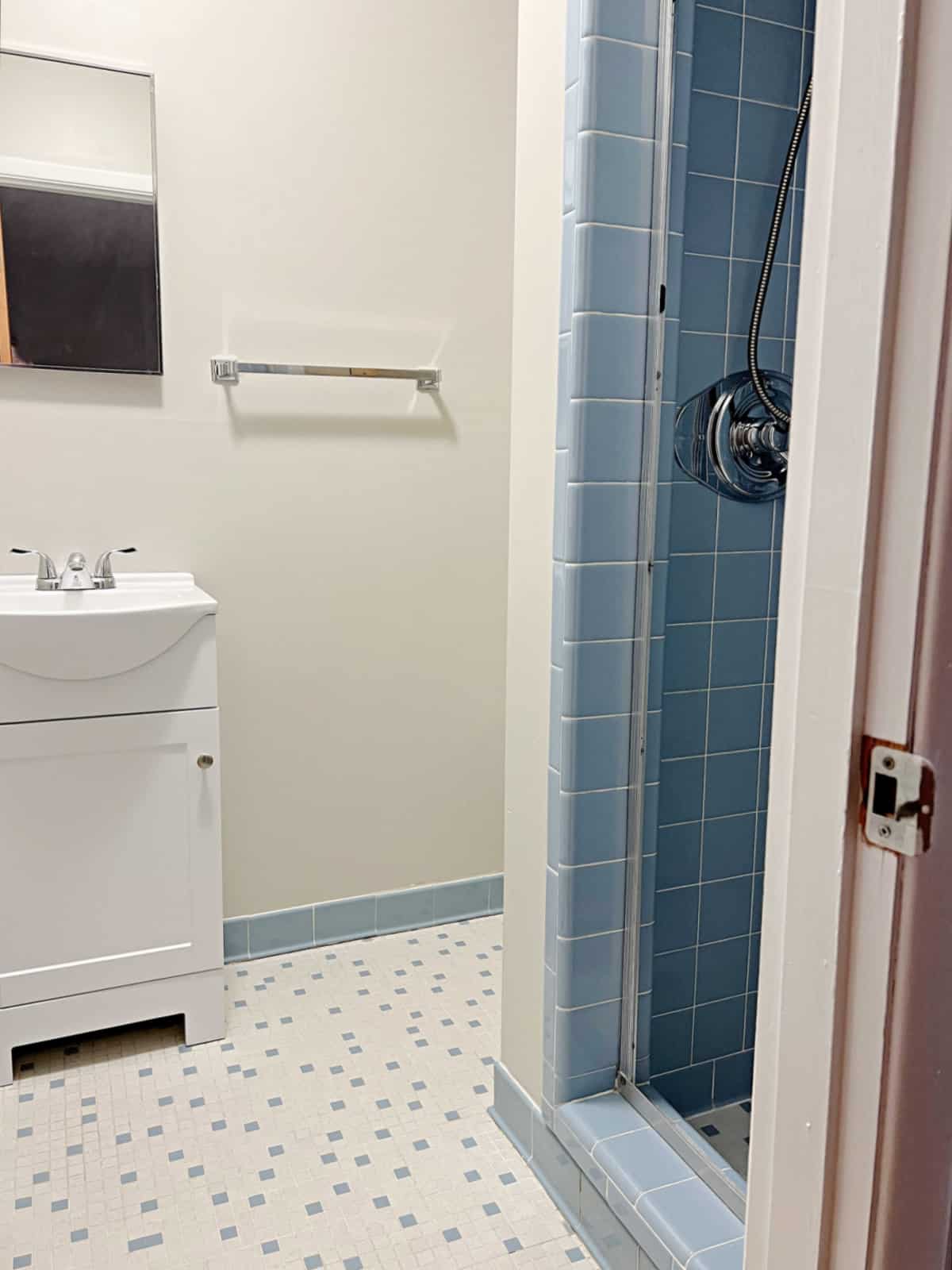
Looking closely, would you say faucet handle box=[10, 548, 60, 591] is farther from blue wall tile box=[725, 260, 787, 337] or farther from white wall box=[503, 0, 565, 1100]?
blue wall tile box=[725, 260, 787, 337]

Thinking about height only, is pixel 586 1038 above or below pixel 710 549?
below

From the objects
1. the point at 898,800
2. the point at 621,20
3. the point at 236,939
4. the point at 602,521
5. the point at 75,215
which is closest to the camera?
the point at 898,800

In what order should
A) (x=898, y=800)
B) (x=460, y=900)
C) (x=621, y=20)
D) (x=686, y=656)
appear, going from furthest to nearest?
(x=460, y=900) < (x=686, y=656) < (x=621, y=20) < (x=898, y=800)

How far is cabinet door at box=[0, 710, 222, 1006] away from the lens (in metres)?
1.77

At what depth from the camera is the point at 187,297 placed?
203 centimetres

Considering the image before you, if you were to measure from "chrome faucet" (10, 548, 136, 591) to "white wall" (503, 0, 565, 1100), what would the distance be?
33.2 inches

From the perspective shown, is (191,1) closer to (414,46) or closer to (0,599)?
(414,46)

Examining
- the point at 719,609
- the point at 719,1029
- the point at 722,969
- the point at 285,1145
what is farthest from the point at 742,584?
the point at 285,1145

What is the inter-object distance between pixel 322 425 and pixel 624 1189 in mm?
1512

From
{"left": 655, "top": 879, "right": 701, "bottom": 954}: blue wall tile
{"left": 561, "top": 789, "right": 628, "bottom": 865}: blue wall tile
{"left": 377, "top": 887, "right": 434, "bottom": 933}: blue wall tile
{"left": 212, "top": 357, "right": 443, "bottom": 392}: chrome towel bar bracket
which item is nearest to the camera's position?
{"left": 561, "top": 789, "right": 628, "bottom": 865}: blue wall tile

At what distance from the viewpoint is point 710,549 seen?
162 centimetres

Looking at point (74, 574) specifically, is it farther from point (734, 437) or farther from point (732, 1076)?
point (732, 1076)

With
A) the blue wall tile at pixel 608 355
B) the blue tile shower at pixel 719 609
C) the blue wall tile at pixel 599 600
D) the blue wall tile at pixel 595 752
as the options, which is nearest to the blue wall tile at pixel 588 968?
the blue tile shower at pixel 719 609

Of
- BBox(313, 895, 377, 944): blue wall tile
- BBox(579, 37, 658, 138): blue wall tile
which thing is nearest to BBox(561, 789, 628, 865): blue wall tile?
BBox(579, 37, 658, 138): blue wall tile
